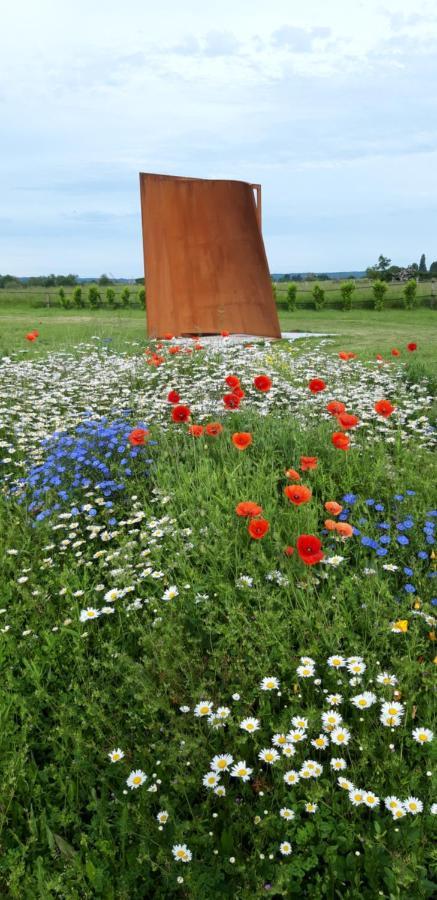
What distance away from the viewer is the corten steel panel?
10.9m

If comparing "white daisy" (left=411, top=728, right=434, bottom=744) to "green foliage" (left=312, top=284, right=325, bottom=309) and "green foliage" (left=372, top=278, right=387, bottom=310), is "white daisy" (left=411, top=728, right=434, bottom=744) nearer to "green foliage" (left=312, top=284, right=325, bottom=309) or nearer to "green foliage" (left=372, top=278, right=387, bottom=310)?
"green foliage" (left=372, top=278, right=387, bottom=310)

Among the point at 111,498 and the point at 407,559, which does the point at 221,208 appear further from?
the point at 407,559

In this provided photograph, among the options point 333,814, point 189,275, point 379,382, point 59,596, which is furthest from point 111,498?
point 189,275

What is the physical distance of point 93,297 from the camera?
31.8 m

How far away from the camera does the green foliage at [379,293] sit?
82.7 feet

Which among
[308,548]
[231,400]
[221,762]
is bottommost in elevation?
[221,762]

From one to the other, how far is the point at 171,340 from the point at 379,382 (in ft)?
13.2

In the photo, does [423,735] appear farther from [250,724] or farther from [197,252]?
[197,252]

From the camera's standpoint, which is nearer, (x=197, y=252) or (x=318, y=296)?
(x=197, y=252)

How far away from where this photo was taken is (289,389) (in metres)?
6.48

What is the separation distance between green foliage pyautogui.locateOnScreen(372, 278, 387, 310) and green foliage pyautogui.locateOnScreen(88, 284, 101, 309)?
13135 mm

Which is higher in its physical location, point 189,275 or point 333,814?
point 189,275

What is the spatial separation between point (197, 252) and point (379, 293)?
1601 cm

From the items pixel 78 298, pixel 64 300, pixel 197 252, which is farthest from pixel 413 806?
pixel 64 300
